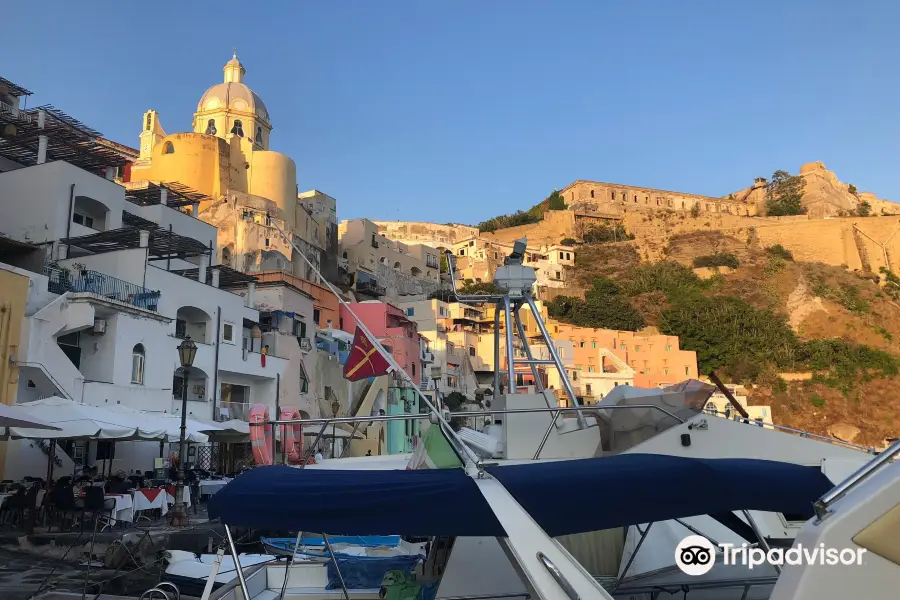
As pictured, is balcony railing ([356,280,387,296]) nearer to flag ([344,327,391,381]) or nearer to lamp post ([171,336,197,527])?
lamp post ([171,336,197,527])

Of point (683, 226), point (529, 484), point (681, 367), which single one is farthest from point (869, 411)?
point (529, 484)

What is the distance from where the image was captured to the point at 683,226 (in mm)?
99438

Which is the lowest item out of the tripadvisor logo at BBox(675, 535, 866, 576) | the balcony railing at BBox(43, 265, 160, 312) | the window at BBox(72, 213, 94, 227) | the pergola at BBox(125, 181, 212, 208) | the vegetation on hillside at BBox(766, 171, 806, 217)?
the tripadvisor logo at BBox(675, 535, 866, 576)

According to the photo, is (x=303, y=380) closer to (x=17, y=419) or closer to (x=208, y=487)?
(x=208, y=487)

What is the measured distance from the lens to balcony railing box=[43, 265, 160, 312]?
2120cm

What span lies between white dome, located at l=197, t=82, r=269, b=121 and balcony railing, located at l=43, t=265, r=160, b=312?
129 feet

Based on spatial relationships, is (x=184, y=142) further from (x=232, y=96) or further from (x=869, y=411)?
(x=869, y=411)

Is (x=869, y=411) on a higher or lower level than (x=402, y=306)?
lower

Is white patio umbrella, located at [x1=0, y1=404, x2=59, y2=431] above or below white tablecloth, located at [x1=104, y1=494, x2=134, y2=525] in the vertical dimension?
above

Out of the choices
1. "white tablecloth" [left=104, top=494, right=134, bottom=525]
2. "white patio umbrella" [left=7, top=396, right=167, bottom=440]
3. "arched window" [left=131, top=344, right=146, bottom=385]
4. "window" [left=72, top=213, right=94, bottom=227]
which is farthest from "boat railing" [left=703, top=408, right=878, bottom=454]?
"window" [left=72, top=213, right=94, bottom=227]

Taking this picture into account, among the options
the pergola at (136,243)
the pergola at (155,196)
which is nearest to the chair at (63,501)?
the pergola at (136,243)

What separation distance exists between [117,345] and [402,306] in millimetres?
40880

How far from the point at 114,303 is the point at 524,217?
90.9 metres

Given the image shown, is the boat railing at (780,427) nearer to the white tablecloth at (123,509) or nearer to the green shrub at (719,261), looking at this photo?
the white tablecloth at (123,509)
